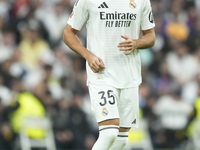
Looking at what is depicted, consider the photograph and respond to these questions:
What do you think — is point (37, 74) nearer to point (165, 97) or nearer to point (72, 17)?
point (165, 97)

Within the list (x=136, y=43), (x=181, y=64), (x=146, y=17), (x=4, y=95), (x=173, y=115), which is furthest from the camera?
(x=181, y=64)

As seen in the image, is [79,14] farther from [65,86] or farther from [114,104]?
[65,86]

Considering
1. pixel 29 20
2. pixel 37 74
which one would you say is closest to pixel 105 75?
pixel 37 74

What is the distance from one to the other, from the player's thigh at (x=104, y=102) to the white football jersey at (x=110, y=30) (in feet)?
0.29

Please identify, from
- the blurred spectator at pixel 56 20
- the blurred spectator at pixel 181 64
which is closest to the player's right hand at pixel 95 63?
the blurred spectator at pixel 56 20

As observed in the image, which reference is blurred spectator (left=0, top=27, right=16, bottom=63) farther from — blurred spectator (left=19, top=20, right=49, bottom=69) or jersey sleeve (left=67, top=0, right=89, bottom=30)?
jersey sleeve (left=67, top=0, right=89, bottom=30)

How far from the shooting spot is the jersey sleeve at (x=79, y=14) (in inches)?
211

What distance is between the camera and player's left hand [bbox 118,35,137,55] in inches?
208

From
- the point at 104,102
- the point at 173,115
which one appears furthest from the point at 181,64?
the point at 104,102

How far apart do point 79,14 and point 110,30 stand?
40 centimetres

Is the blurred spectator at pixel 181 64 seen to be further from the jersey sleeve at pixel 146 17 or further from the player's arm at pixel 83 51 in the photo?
the player's arm at pixel 83 51

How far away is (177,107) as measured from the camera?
11.1 m

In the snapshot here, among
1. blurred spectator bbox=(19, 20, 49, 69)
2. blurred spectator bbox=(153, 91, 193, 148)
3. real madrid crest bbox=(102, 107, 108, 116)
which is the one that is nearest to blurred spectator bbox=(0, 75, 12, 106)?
blurred spectator bbox=(19, 20, 49, 69)

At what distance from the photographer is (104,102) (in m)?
5.21
